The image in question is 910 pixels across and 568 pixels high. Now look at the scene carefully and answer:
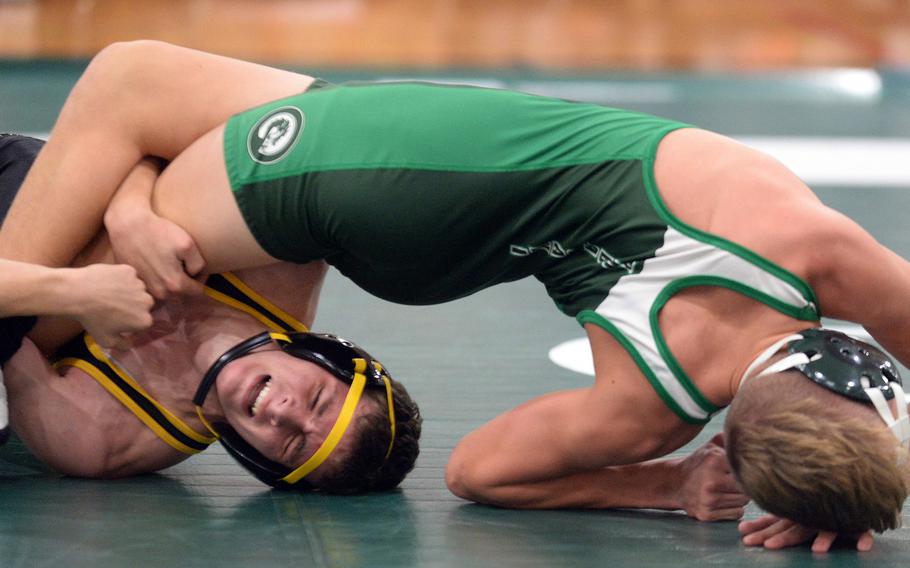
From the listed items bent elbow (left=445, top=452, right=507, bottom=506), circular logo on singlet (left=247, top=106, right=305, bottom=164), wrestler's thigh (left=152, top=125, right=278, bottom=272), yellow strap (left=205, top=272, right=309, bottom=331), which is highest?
circular logo on singlet (left=247, top=106, right=305, bottom=164)

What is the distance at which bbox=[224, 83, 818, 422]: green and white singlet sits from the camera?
8.29ft

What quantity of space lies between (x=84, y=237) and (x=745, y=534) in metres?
1.43

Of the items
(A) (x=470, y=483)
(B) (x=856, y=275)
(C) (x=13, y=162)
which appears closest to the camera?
(B) (x=856, y=275)

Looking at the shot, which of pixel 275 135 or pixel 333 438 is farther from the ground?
pixel 275 135

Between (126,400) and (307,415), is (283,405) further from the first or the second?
(126,400)

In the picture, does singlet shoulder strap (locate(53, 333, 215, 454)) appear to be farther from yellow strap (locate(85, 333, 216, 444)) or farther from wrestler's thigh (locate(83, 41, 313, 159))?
wrestler's thigh (locate(83, 41, 313, 159))

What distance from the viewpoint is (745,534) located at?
2.60 meters

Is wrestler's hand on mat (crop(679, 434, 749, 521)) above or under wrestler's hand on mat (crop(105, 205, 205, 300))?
under

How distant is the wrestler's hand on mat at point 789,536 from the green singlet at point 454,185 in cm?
51

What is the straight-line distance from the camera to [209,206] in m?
2.77

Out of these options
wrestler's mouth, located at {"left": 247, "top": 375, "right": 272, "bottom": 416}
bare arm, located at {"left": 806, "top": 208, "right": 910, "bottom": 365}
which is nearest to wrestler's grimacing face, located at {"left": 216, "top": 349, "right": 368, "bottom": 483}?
wrestler's mouth, located at {"left": 247, "top": 375, "right": 272, "bottom": 416}

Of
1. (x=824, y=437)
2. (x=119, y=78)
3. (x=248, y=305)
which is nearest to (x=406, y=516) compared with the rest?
(x=248, y=305)

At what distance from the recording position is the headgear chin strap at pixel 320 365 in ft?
9.05

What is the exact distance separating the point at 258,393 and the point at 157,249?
0.34 metres
